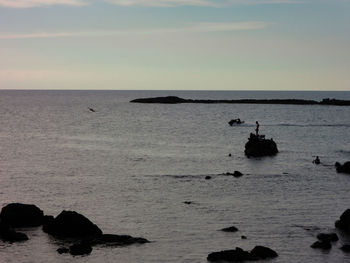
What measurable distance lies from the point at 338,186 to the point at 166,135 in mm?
73804

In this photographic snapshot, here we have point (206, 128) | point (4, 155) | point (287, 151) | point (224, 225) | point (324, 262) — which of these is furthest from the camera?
point (206, 128)

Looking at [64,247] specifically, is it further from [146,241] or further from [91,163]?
[91,163]

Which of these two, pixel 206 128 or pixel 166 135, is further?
pixel 206 128

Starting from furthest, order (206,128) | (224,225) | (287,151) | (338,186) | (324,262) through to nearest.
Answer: (206,128) → (287,151) → (338,186) → (224,225) → (324,262)

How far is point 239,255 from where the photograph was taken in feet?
125

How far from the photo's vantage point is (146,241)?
4247cm

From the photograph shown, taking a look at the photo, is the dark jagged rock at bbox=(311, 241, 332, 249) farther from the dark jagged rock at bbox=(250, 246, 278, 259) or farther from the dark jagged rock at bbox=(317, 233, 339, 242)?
the dark jagged rock at bbox=(250, 246, 278, 259)

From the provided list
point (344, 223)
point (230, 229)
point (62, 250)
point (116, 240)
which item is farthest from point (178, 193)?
point (62, 250)

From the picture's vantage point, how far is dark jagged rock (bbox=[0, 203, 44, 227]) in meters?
46.4

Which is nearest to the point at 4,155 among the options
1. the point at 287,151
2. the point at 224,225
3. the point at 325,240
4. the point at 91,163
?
the point at 91,163

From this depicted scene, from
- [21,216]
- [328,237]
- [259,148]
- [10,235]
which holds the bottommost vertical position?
[10,235]

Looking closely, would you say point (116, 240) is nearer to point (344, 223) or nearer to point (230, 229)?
point (230, 229)

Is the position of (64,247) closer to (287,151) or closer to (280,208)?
(280,208)

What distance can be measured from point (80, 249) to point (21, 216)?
9399 millimetres
